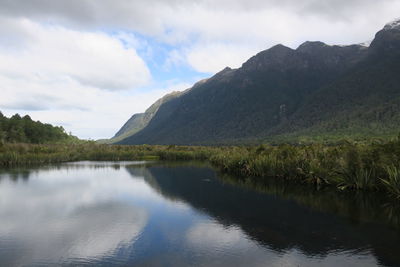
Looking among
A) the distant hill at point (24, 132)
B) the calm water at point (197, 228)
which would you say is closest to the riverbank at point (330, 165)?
the calm water at point (197, 228)

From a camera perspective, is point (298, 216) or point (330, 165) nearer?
point (298, 216)

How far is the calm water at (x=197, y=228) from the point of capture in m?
Result: 14.2

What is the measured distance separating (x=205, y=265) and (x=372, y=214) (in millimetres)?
13644

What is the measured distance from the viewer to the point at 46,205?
25.5 metres

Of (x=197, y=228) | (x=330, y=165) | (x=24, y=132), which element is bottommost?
(x=197, y=228)

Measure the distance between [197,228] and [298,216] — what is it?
6981 millimetres

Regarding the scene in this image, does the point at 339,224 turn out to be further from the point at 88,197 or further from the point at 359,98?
the point at 359,98

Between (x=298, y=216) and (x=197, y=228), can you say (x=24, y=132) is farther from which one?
(x=298, y=216)

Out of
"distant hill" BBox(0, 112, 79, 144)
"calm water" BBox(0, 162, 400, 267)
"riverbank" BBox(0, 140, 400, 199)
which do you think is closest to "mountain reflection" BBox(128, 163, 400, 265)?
"calm water" BBox(0, 162, 400, 267)

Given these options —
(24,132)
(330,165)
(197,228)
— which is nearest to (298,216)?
(197,228)

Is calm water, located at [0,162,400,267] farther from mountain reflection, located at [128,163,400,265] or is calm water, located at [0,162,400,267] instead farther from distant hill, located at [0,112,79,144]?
distant hill, located at [0,112,79,144]

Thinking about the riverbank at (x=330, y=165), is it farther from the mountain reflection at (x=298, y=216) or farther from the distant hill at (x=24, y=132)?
the distant hill at (x=24, y=132)

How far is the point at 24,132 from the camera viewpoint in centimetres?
10988

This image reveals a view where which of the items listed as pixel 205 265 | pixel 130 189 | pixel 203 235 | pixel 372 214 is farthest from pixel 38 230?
pixel 372 214
